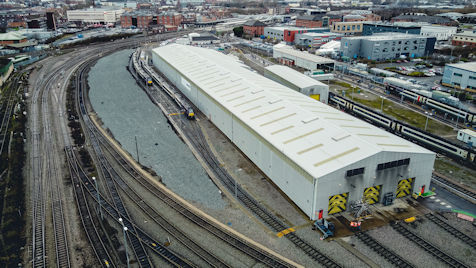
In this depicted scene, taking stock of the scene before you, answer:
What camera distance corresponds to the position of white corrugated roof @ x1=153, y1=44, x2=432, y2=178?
30422 mm

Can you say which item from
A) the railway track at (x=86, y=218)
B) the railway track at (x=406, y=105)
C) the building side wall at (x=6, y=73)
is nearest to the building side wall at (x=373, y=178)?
the railway track at (x=86, y=218)

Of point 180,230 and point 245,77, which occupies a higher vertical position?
point 245,77

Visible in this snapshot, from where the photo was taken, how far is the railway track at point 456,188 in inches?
1335

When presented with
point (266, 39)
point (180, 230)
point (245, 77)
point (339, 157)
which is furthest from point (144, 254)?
point (266, 39)

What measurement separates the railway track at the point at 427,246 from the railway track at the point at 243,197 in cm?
758

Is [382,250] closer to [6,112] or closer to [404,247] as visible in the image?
[404,247]

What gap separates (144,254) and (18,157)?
2647cm

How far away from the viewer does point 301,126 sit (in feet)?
119

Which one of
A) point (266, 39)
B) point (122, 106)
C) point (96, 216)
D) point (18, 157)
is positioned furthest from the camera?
point (266, 39)

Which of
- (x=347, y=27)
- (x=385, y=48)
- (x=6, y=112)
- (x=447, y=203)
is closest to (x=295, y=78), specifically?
(x=447, y=203)

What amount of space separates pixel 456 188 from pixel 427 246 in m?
12.0

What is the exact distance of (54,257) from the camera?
1025 inches

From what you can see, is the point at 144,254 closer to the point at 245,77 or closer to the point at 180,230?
the point at 180,230

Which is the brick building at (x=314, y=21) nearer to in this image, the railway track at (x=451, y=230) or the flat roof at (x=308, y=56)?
the flat roof at (x=308, y=56)
